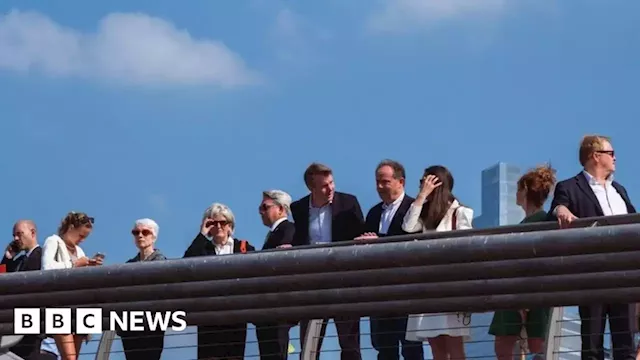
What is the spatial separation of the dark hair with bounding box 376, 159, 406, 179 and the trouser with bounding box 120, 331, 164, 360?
7.04 feet

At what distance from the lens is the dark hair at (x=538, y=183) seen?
1196cm

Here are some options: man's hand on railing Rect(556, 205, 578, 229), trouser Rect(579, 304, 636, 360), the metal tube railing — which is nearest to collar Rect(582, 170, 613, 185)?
man's hand on railing Rect(556, 205, 578, 229)

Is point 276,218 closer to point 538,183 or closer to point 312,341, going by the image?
point 312,341

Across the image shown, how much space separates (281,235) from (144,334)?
180 cm

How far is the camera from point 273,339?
36.8ft

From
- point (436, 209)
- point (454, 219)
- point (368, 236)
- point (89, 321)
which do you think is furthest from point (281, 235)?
point (89, 321)

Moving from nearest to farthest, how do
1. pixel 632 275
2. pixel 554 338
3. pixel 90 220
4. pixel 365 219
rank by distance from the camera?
pixel 632 275 → pixel 554 338 → pixel 365 219 → pixel 90 220

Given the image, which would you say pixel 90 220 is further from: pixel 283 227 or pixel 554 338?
pixel 554 338

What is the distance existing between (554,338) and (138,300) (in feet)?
9.60

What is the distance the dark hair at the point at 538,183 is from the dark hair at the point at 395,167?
99 cm

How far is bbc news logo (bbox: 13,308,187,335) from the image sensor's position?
452 inches

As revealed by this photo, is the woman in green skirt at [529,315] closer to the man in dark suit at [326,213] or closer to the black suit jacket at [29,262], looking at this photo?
the man in dark suit at [326,213]

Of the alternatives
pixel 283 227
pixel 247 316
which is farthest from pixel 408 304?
pixel 283 227

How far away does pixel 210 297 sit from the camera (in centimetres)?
1119
